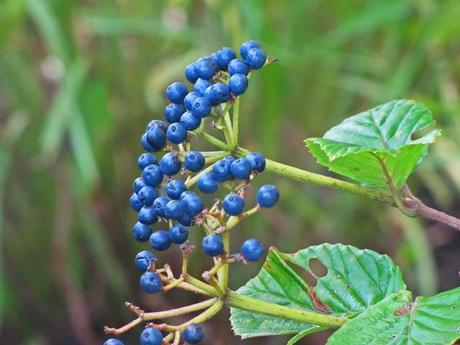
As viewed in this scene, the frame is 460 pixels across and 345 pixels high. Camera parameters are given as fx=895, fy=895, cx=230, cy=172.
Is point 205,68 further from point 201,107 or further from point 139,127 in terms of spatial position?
point 139,127

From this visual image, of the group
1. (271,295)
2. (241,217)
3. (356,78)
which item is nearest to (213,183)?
(241,217)

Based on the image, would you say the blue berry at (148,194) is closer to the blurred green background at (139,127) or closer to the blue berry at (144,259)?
the blue berry at (144,259)

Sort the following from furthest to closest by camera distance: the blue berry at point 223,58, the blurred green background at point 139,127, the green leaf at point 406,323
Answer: the blurred green background at point 139,127
the blue berry at point 223,58
the green leaf at point 406,323

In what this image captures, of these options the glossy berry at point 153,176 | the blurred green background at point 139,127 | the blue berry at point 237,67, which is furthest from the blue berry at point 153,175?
the blurred green background at point 139,127

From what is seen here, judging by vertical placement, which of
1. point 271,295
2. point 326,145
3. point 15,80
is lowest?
point 271,295

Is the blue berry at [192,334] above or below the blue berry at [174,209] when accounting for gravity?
below

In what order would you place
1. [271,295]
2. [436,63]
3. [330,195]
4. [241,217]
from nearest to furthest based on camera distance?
[241,217], [271,295], [436,63], [330,195]

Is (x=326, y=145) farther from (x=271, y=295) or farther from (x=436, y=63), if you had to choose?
(x=436, y=63)
